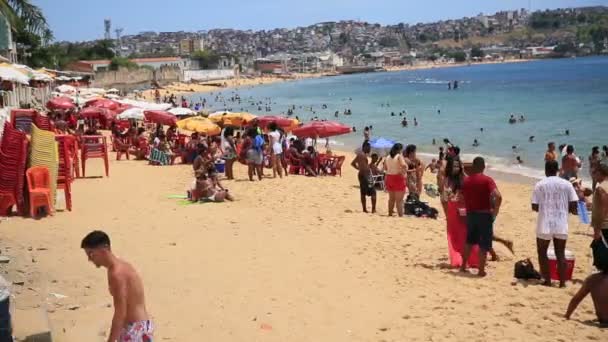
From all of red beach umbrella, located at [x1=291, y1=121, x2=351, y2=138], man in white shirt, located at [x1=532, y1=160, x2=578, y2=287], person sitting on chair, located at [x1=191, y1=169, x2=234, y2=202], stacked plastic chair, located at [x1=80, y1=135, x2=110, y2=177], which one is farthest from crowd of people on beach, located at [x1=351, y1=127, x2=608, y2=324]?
red beach umbrella, located at [x1=291, y1=121, x2=351, y2=138]

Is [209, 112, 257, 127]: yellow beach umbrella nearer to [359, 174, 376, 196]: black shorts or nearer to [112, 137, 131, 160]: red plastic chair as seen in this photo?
[112, 137, 131, 160]: red plastic chair

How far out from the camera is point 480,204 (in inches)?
270

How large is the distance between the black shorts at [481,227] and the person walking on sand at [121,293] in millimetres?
4133

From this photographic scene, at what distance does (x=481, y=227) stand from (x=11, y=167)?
634cm

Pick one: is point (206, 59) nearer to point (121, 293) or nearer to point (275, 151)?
point (275, 151)

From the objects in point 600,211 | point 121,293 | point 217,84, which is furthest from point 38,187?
point 217,84

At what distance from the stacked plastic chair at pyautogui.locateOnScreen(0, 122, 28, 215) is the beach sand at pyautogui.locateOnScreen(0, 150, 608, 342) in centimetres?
45

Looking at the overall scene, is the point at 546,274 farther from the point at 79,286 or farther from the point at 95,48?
the point at 95,48

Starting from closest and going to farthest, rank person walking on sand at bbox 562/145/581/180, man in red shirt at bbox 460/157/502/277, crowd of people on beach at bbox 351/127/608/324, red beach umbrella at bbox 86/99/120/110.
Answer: crowd of people on beach at bbox 351/127/608/324, man in red shirt at bbox 460/157/502/277, person walking on sand at bbox 562/145/581/180, red beach umbrella at bbox 86/99/120/110

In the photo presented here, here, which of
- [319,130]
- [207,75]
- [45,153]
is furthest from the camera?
[207,75]

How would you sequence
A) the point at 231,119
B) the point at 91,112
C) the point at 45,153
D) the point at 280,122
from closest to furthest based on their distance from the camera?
the point at 45,153 < the point at 280,122 < the point at 231,119 < the point at 91,112

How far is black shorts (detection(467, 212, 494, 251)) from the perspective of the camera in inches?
273

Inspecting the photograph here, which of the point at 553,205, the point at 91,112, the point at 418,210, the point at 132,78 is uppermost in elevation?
the point at 132,78

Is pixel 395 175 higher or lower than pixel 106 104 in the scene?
lower
